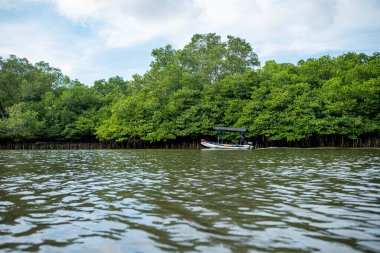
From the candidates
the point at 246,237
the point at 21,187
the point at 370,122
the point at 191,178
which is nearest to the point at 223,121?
the point at 370,122

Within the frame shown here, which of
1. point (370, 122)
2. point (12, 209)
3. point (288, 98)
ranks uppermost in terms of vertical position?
point (288, 98)

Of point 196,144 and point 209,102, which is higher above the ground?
point 209,102

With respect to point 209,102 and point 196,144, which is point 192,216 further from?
point 209,102

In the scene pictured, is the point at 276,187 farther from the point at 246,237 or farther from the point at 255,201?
the point at 246,237

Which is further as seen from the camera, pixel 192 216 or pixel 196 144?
pixel 196 144

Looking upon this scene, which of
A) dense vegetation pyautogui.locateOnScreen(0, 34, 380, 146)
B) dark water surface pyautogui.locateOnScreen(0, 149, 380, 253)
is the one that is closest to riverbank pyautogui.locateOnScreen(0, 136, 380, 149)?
dense vegetation pyautogui.locateOnScreen(0, 34, 380, 146)

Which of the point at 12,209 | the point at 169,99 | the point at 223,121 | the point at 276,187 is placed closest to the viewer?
the point at 12,209

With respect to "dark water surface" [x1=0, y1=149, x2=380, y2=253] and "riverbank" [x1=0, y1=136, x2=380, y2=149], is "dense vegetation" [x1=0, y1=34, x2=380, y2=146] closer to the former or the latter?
"riverbank" [x1=0, y1=136, x2=380, y2=149]

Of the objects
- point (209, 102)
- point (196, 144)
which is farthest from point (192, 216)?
point (209, 102)

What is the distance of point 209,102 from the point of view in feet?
173

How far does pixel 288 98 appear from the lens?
4762cm

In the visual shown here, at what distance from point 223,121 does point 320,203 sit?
142 ft

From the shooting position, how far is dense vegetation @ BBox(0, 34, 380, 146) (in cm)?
4600

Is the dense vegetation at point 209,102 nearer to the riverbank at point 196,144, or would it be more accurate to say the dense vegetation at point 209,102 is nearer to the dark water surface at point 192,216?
the riverbank at point 196,144
